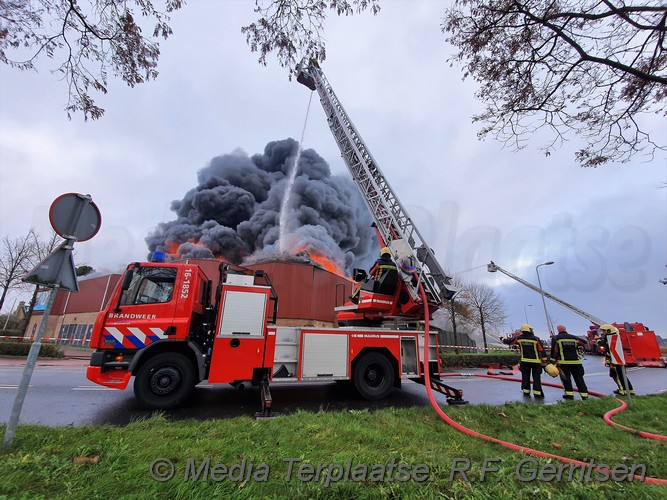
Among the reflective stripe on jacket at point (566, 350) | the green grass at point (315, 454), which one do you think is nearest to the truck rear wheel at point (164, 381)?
the green grass at point (315, 454)

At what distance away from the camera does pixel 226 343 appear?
5.46 meters

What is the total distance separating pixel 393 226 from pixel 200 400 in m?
6.71

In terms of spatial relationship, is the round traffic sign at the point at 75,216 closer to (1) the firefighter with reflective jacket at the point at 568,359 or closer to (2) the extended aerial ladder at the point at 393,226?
(2) the extended aerial ladder at the point at 393,226

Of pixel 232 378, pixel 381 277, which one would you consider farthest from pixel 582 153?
pixel 232 378

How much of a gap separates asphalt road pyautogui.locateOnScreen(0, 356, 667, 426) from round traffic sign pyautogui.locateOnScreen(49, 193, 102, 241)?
2.44 metres

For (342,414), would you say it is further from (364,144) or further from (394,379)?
(364,144)

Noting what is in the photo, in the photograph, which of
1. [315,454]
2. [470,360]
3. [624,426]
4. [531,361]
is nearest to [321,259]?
[470,360]

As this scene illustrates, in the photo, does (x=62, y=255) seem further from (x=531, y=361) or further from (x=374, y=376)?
(x=531, y=361)

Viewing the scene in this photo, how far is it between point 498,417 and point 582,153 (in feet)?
16.4

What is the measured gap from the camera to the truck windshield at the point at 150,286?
221 inches

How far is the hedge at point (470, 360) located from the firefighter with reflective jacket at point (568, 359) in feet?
24.9

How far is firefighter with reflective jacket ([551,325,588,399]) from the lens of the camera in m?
7.10

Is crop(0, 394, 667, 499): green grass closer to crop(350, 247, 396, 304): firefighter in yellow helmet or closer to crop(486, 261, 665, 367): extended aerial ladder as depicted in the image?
crop(350, 247, 396, 304): firefighter in yellow helmet

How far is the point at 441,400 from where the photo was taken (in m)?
6.74
